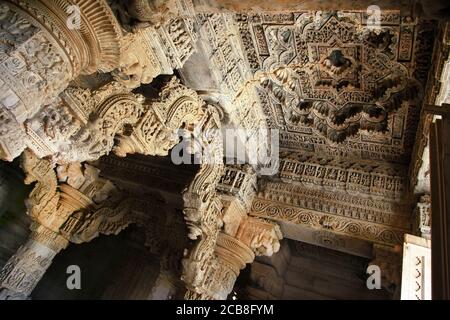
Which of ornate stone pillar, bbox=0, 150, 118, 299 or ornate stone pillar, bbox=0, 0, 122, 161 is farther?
ornate stone pillar, bbox=0, 150, 118, 299

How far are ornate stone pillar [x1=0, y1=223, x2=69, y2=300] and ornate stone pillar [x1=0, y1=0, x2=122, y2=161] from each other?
282 cm

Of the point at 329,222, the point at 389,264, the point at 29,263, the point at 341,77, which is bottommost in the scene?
the point at 29,263

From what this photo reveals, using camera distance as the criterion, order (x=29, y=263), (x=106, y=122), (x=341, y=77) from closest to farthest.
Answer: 1. (x=106, y=122)
2. (x=341, y=77)
3. (x=29, y=263)

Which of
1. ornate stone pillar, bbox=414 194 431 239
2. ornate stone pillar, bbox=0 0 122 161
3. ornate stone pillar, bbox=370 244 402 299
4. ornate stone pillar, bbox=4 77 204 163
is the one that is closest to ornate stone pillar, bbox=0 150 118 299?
ornate stone pillar, bbox=4 77 204 163

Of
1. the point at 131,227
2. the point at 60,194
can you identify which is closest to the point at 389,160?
the point at 60,194

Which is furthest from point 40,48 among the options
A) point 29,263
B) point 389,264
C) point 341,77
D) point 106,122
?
point 389,264

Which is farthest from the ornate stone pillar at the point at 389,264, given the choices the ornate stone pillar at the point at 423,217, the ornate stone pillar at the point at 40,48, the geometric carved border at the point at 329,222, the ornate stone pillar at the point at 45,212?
the ornate stone pillar at the point at 45,212

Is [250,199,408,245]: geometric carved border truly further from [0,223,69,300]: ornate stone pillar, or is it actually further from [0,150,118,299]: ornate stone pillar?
[0,223,69,300]: ornate stone pillar

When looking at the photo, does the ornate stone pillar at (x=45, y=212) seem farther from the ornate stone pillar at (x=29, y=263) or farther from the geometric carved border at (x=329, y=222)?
the geometric carved border at (x=329, y=222)

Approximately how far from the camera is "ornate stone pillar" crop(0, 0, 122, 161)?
1.47m

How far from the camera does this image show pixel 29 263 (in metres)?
3.82

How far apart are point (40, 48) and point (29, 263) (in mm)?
3256

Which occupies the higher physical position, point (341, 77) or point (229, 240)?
point (341, 77)

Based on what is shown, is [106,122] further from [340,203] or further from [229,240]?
[340,203]
